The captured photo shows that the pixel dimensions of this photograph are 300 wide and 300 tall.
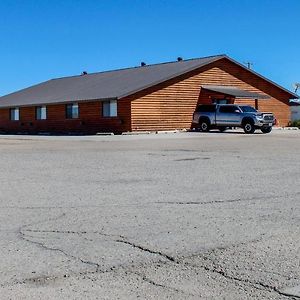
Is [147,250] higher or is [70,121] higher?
[70,121]

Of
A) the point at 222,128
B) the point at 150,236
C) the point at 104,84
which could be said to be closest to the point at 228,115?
the point at 222,128

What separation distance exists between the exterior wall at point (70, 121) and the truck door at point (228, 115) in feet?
19.9

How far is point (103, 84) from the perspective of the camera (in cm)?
4556

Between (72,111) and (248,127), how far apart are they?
1370 centimetres

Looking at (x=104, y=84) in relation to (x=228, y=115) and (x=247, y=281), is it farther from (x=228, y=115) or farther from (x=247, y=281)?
(x=247, y=281)

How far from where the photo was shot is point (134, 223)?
24.9 ft

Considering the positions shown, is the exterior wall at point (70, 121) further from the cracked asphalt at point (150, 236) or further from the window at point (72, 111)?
the cracked asphalt at point (150, 236)

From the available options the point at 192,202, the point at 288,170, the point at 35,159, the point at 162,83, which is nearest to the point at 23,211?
the point at 192,202

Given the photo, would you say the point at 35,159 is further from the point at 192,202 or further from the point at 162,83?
the point at 162,83

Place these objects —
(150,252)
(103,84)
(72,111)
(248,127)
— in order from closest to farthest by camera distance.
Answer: (150,252) → (248,127) → (72,111) → (103,84)

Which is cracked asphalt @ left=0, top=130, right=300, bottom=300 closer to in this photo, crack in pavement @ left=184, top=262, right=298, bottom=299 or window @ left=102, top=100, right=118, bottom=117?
crack in pavement @ left=184, top=262, right=298, bottom=299

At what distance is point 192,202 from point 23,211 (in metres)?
2.62

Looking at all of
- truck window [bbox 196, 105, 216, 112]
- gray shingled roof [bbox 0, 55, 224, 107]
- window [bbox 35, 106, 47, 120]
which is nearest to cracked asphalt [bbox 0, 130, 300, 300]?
truck window [bbox 196, 105, 216, 112]

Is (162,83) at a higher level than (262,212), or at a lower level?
higher
